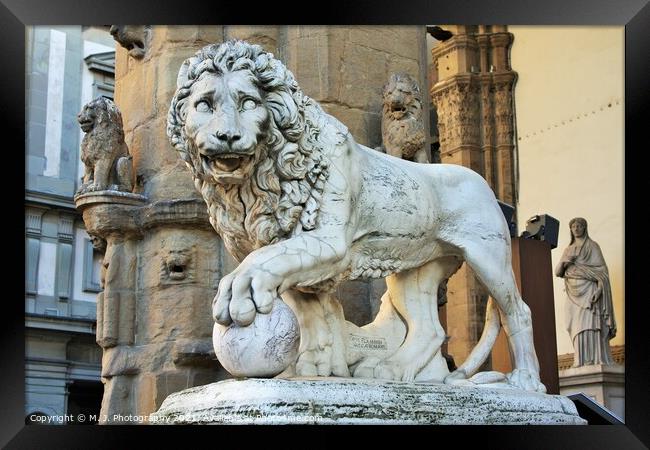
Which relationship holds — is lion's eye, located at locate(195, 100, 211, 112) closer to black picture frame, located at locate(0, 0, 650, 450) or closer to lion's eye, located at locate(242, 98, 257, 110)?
lion's eye, located at locate(242, 98, 257, 110)

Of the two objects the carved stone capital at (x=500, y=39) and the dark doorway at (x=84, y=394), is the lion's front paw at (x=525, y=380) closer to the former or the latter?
the carved stone capital at (x=500, y=39)

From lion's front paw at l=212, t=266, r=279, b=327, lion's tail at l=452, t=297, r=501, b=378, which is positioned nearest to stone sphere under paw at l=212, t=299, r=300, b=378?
lion's front paw at l=212, t=266, r=279, b=327

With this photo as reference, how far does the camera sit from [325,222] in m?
4.57

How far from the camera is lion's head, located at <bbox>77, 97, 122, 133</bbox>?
6.70 m

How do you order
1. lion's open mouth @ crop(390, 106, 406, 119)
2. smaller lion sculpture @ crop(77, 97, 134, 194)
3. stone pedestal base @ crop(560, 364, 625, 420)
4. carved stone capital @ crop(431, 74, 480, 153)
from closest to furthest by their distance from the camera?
lion's open mouth @ crop(390, 106, 406, 119) < smaller lion sculpture @ crop(77, 97, 134, 194) < stone pedestal base @ crop(560, 364, 625, 420) < carved stone capital @ crop(431, 74, 480, 153)

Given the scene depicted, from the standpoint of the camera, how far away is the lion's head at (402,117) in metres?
6.41

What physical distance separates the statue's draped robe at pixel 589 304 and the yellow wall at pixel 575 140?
0.66 ft

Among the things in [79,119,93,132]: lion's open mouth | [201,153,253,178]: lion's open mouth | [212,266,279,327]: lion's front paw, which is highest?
[79,119,93,132]: lion's open mouth

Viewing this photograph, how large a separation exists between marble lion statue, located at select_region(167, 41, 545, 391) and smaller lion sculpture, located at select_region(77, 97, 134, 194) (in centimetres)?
214

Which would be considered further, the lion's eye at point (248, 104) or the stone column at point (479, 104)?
the stone column at point (479, 104)

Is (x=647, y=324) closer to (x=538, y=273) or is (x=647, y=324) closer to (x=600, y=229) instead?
(x=538, y=273)

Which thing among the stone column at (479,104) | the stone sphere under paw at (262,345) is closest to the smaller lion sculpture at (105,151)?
the stone sphere under paw at (262,345)
